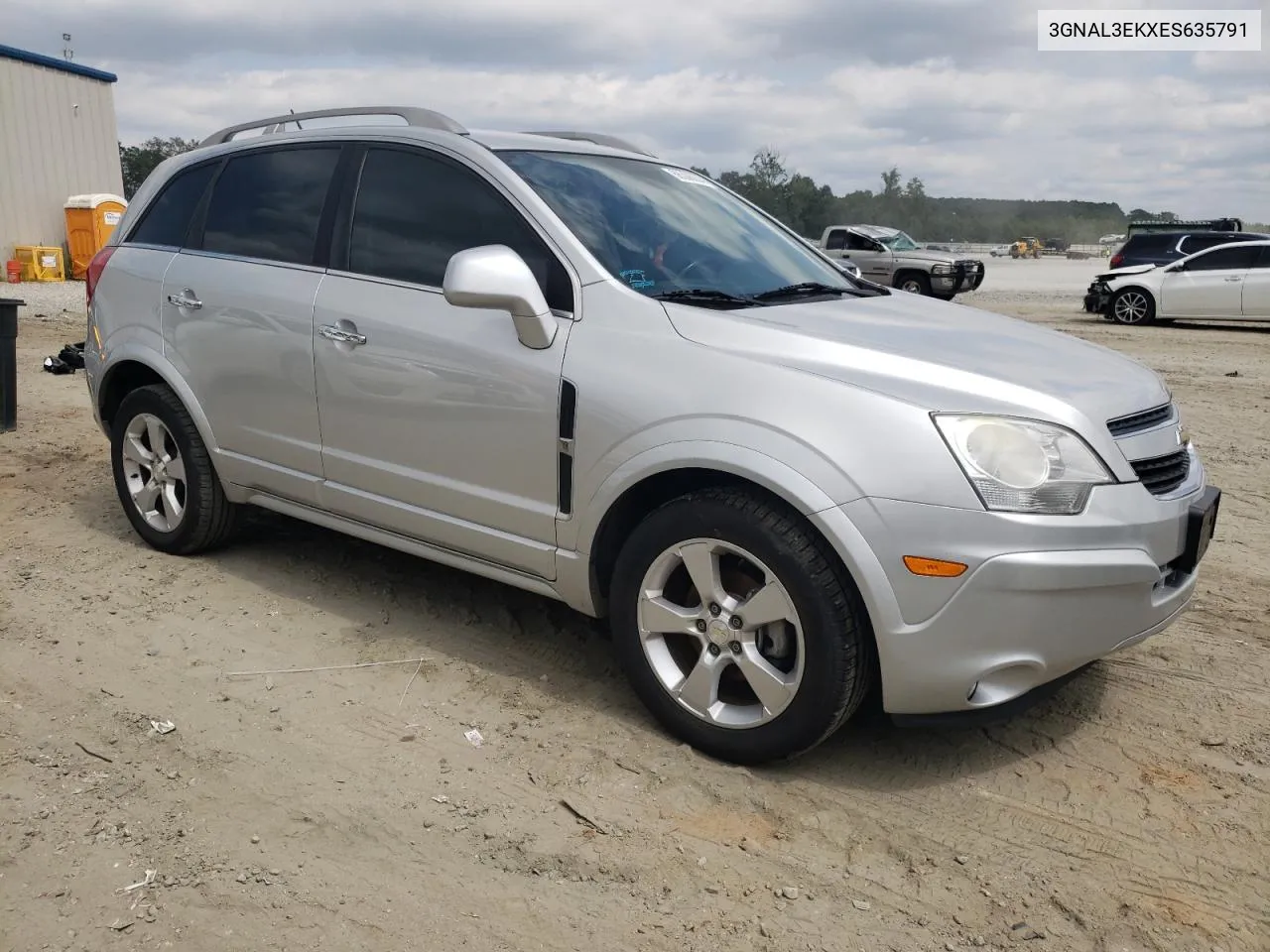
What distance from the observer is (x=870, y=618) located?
291cm

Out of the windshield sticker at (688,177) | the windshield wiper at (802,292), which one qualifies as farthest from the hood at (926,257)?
the windshield wiper at (802,292)

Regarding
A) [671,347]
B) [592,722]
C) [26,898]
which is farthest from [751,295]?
[26,898]

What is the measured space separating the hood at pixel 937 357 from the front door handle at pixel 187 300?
7.55 ft

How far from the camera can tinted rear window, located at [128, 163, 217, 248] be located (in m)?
4.83

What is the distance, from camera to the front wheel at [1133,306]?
1809 cm

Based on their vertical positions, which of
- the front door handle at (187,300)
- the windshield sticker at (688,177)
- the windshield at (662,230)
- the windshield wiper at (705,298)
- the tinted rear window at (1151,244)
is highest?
the tinted rear window at (1151,244)

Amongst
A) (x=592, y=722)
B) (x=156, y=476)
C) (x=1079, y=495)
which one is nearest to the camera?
(x=1079, y=495)

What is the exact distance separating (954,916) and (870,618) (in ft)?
2.47

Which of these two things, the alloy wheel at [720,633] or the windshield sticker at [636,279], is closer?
the alloy wheel at [720,633]

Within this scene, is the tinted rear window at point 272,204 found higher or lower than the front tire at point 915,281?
higher

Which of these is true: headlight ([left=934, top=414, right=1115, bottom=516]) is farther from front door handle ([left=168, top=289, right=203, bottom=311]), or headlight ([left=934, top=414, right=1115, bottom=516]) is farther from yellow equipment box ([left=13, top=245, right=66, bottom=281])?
yellow equipment box ([left=13, top=245, right=66, bottom=281])

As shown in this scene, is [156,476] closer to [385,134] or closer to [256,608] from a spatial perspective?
[256,608]

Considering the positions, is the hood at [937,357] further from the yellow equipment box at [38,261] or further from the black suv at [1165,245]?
the yellow equipment box at [38,261]

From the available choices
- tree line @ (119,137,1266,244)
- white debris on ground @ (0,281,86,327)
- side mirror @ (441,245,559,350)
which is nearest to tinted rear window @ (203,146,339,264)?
side mirror @ (441,245,559,350)
